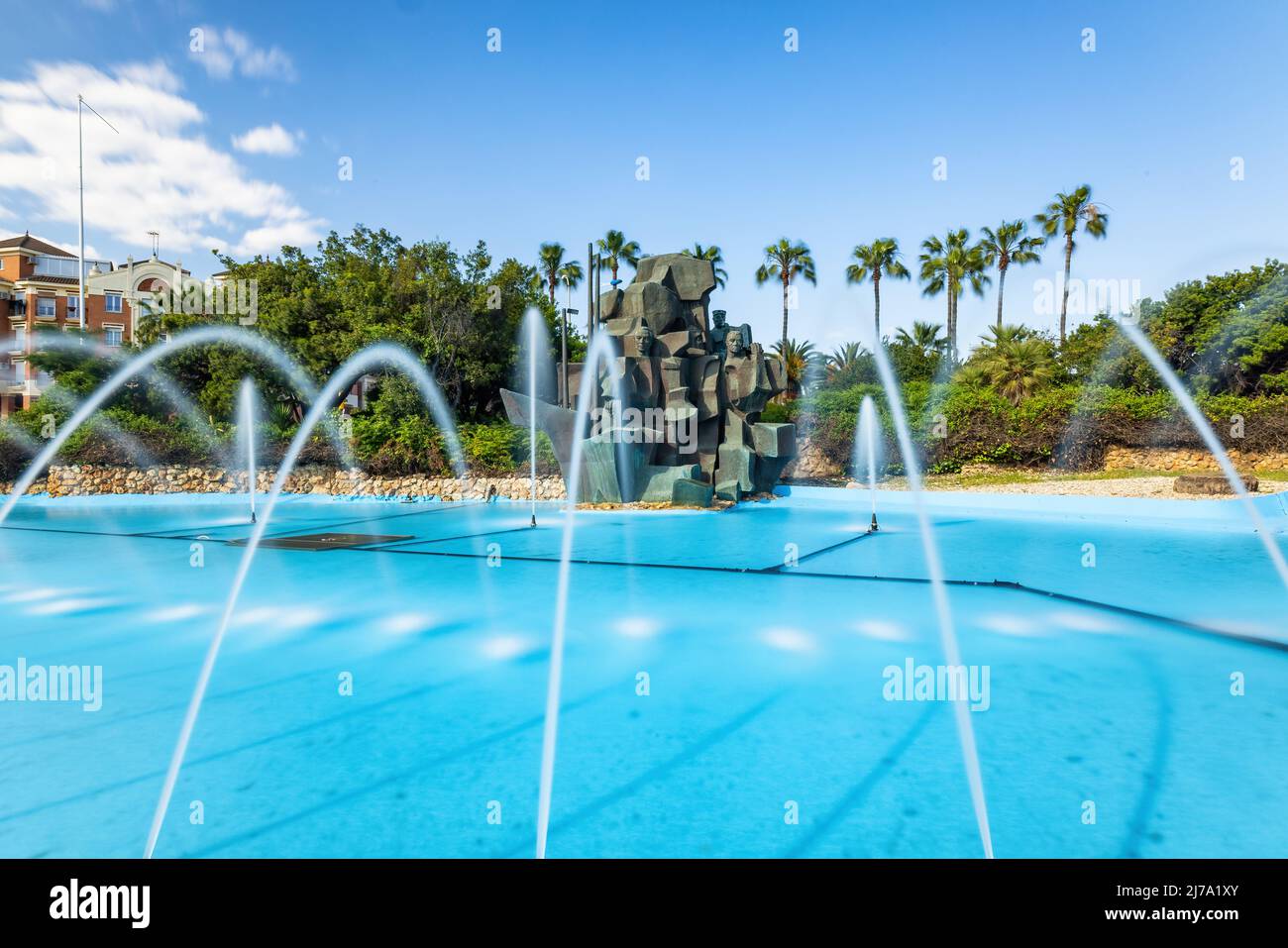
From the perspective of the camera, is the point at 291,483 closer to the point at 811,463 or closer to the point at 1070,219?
the point at 811,463

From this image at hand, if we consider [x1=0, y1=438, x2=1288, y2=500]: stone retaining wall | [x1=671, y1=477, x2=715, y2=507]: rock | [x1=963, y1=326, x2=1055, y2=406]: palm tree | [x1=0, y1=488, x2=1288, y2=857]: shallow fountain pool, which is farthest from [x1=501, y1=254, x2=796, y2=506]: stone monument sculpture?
[x1=963, y1=326, x2=1055, y2=406]: palm tree

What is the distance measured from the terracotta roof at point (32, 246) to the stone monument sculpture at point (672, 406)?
57709mm

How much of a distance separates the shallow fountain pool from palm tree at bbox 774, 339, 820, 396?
36.1m

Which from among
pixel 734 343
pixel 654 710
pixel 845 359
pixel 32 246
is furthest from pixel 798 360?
pixel 32 246

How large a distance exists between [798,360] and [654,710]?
4613 centimetres

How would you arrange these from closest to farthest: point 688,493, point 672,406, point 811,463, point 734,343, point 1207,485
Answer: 1. point 1207,485
2. point 688,493
3. point 672,406
4. point 734,343
5. point 811,463

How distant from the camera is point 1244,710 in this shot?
17.6 ft

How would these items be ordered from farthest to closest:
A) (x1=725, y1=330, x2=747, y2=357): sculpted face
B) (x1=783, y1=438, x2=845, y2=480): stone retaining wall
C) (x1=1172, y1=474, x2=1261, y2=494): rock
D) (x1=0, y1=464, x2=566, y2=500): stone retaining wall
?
(x1=783, y1=438, x2=845, y2=480): stone retaining wall, (x1=0, y1=464, x2=566, y2=500): stone retaining wall, (x1=725, y1=330, x2=747, y2=357): sculpted face, (x1=1172, y1=474, x2=1261, y2=494): rock

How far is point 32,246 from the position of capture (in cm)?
5728

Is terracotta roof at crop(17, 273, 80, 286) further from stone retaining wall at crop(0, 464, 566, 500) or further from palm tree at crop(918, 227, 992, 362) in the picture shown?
palm tree at crop(918, 227, 992, 362)

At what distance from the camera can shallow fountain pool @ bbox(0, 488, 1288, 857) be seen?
12.5ft

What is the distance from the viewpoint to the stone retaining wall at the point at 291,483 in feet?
79.0

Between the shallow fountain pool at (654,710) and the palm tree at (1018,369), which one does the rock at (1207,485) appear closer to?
the shallow fountain pool at (654,710)
